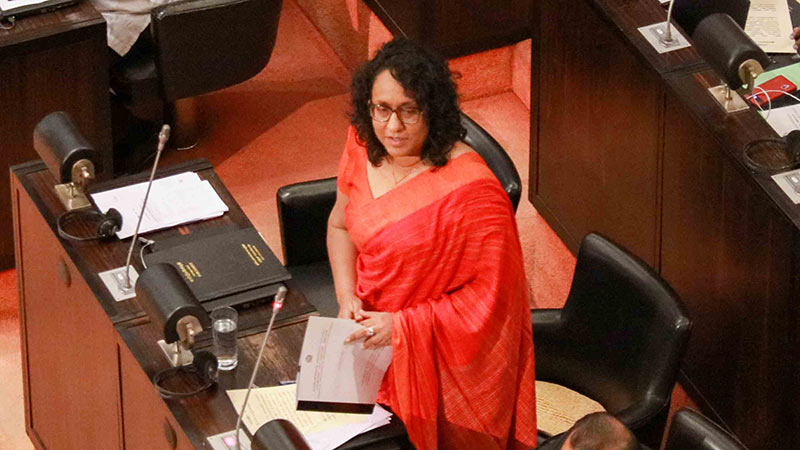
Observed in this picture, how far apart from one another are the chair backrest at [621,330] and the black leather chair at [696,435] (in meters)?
0.21

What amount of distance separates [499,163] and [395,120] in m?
0.76

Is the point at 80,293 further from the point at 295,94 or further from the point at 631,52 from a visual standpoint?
the point at 295,94

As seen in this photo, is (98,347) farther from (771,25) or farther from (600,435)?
(771,25)

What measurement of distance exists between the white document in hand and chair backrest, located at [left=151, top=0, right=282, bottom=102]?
7.35ft

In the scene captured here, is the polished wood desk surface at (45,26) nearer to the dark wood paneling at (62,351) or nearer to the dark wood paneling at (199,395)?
the dark wood paneling at (62,351)

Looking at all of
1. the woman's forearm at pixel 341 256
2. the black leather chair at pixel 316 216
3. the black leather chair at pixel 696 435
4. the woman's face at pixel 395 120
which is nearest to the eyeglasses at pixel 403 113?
the woman's face at pixel 395 120

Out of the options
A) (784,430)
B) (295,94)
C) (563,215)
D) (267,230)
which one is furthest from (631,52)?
(295,94)

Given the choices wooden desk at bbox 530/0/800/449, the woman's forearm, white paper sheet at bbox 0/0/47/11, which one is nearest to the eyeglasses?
the woman's forearm

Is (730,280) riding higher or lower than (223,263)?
lower

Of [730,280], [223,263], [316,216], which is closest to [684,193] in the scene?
[730,280]

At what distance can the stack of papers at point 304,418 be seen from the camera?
3686 mm

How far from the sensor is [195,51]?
19.0 feet

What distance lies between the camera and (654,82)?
4918 millimetres

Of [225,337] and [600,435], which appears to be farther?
[225,337]
